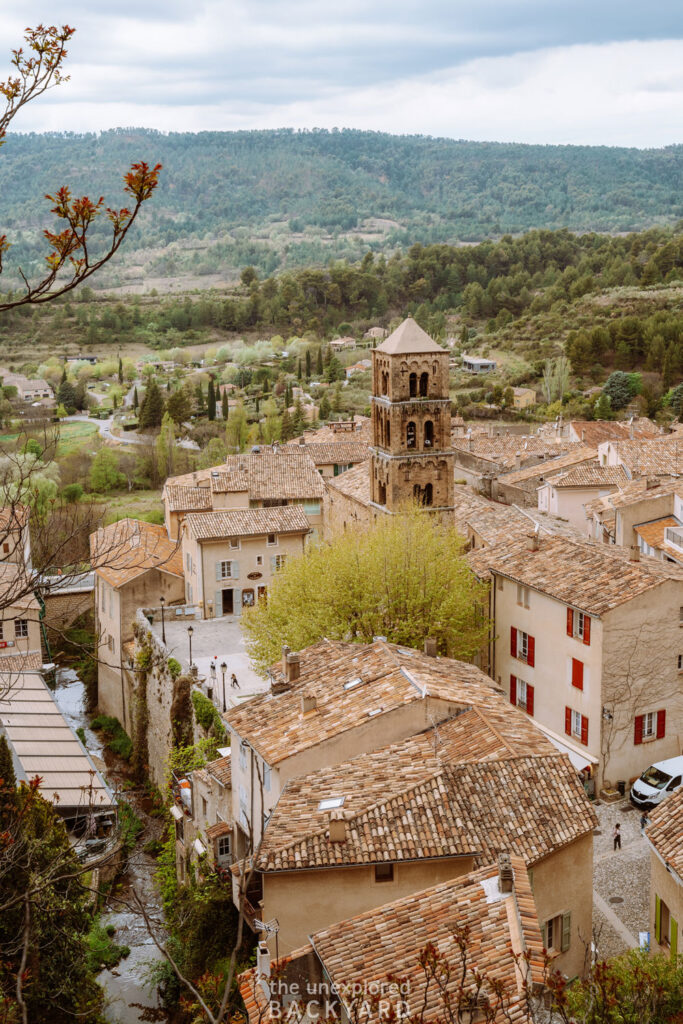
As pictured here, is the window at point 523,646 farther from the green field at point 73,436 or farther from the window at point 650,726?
the green field at point 73,436

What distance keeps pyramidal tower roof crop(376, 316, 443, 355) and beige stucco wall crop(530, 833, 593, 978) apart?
74.6 ft

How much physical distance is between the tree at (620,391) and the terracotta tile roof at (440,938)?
64566mm

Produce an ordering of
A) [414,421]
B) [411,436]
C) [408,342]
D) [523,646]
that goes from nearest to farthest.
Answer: [523,646] < [408,342] < [414,421] < [411,436]

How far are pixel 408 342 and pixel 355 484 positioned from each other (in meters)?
7.05

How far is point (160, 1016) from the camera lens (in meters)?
21.0

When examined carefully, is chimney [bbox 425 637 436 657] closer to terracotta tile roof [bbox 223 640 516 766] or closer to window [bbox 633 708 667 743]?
terracotta tile roof [bbox 223 640 516 766]

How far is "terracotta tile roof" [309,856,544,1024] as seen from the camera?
1109 centimetres

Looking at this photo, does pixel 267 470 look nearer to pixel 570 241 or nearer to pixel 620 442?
pixel 620 442

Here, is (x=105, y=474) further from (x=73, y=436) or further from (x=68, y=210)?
(x=68, y=210)

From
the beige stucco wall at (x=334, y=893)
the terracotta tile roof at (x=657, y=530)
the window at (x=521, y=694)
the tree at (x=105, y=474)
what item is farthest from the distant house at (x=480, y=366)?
the beige stucco wall at (x=334, y=893)

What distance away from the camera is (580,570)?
25172 millimetres

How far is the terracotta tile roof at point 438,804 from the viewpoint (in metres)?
14.6

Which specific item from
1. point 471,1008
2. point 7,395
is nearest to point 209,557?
point 471,1008

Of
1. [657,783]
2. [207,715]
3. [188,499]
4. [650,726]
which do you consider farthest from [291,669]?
[188,499]
